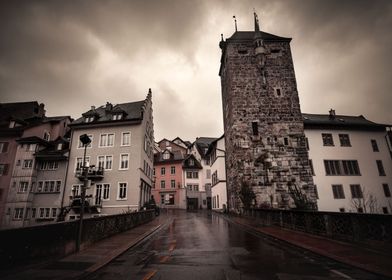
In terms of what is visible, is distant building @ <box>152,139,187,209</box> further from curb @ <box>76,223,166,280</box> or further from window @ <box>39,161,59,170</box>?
curb @ <box>76,223,166,280</box>

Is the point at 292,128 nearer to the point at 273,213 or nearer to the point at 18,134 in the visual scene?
the point at 273,213

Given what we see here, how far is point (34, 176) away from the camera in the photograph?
103ft

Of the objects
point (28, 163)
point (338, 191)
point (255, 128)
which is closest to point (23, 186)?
point (28, 163)

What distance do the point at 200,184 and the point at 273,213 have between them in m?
35.5

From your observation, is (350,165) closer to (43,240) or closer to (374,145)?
(374,145)

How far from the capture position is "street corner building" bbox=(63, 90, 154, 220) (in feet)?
91.9

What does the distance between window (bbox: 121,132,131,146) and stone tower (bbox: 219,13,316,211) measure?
45.3ft

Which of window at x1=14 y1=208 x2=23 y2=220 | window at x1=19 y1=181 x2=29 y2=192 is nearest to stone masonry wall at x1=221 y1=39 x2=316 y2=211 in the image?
window at x1=14 y1=208 x2=23 y2=220

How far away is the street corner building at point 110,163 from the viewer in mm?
28016

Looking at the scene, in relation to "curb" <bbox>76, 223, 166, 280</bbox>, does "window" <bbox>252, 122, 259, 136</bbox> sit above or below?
Result: above

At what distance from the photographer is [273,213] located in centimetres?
1678

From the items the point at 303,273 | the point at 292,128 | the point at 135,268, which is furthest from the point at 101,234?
the point at 292,128

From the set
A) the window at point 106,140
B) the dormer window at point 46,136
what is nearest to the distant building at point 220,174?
the window at point 106,140

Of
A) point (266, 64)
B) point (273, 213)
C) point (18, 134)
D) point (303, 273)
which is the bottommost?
point (303, 273)
